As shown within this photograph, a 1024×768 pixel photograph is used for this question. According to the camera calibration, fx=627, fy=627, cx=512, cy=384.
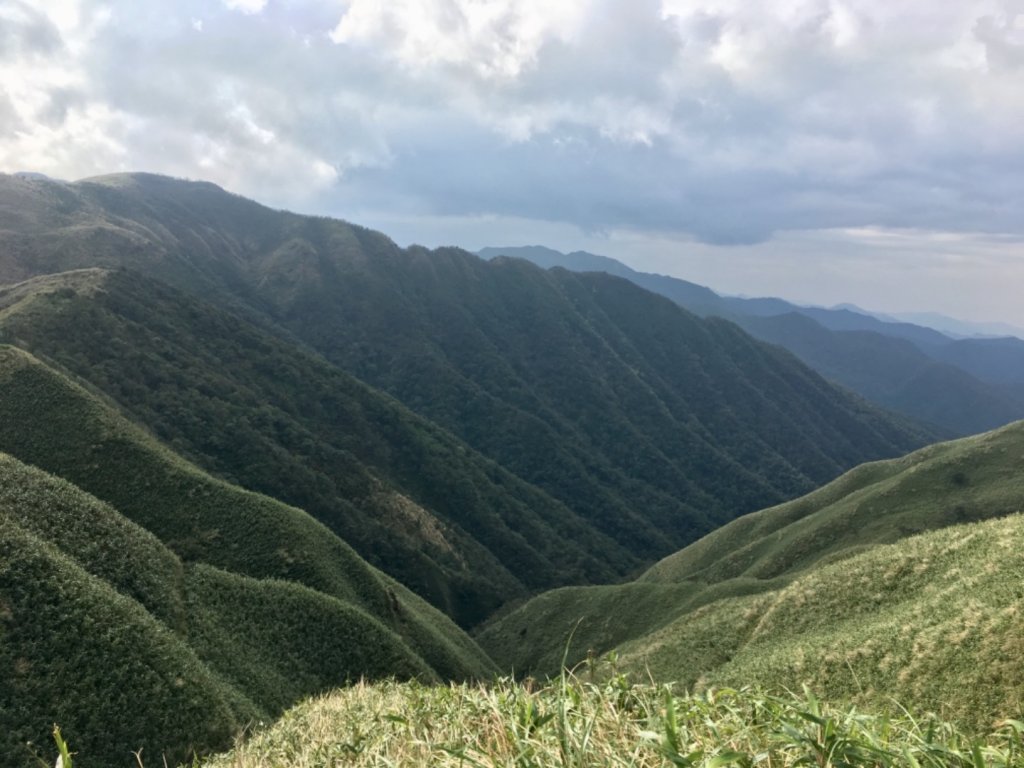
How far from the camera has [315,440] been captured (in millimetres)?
125875

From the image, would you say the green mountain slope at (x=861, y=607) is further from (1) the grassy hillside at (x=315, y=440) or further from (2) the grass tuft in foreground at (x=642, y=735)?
(1) the grassy hillside at (x=315, y=440)

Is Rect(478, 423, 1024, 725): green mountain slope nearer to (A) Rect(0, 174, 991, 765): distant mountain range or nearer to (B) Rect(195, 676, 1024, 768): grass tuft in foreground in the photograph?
(B) Rect(195, 676, 1024, 768): grass tuft in foreground

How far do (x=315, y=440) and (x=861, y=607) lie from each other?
362ft

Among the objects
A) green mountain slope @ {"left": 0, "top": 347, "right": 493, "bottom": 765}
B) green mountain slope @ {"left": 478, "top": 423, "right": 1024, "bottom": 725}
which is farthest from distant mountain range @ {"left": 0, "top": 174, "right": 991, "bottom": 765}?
green mountain slope @ {"left": 478, "top": 423, "right": 1024, "bottom": 725}

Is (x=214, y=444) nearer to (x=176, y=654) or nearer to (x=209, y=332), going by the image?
(x=209, y=332)

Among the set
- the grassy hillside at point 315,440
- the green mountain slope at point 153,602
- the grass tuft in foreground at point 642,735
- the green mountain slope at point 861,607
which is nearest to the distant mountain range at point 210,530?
the green mountain slope at point 153,602

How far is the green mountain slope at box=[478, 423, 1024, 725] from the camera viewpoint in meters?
19.8

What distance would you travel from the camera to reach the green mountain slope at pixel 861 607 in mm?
19781

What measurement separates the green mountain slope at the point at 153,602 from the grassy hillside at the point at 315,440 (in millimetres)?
30000

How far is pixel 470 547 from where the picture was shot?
130750 mm

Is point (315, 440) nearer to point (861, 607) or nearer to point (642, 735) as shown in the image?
point (861, 607)

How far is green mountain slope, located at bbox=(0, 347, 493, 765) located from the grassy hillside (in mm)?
30000

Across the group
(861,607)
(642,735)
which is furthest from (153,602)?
(642,735)

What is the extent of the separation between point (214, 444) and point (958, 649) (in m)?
107
